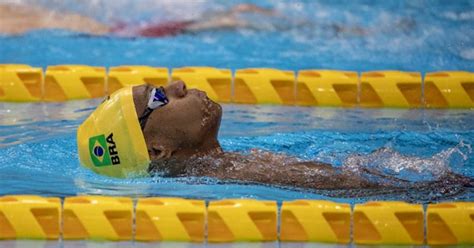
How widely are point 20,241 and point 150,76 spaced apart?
8.14 feet

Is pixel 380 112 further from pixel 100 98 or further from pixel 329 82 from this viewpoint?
pixel 100 98

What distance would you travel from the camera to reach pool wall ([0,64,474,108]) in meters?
6.52

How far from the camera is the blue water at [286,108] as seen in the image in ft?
16.2

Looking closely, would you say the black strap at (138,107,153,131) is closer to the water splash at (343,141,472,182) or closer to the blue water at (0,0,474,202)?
the blue water at (0,0,474,202)

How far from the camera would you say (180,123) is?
4.66 meters

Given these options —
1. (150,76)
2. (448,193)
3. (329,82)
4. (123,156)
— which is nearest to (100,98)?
(150,76)

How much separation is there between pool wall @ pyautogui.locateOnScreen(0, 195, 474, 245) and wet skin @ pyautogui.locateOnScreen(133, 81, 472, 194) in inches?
12.1

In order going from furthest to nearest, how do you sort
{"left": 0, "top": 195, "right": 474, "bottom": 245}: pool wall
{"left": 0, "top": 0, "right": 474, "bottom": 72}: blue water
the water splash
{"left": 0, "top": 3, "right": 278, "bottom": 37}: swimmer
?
1. {"left": 0, "top": 3, "right": 278, "bottom": 37}: swimmer
2. {"left": 0, "top": 0, "right": 474, "bottom": 72}: blue water
3. the water splash
4. {"left": 0, "top": 195, "right": 474, "bottom": 245}: pool wall

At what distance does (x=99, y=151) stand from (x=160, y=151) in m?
0.29

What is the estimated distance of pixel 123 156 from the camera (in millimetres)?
4727

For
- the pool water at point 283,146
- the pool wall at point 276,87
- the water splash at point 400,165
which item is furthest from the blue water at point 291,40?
the water splash at point 400,165

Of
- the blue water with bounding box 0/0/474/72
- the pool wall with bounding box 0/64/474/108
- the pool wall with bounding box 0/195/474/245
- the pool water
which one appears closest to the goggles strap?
the pool water

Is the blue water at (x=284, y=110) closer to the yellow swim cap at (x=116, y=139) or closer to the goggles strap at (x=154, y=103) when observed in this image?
the yellow swim cap at (x=116, y=139)

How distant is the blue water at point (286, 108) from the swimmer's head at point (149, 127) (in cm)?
17
